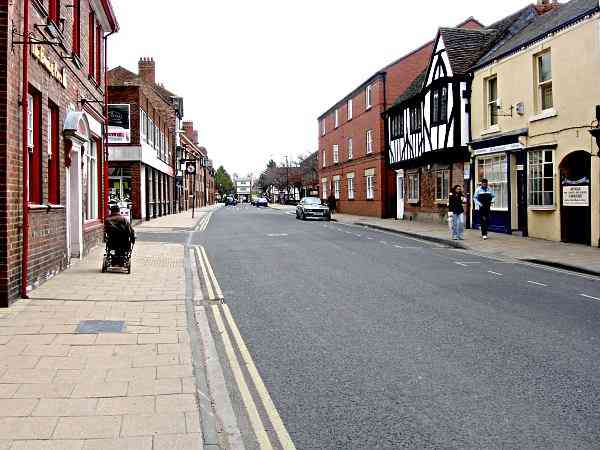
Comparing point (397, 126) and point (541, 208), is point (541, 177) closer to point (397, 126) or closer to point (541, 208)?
point (541, 208)

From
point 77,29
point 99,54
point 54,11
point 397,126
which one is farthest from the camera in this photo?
point 397,126

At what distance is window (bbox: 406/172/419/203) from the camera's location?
30859 millimetres

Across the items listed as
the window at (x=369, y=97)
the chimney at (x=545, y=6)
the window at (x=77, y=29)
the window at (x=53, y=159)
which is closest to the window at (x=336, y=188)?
the window at (x=369, y=97)

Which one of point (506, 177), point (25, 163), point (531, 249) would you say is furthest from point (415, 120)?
point (25, 163)

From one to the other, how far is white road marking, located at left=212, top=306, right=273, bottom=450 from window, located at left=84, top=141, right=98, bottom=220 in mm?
9507

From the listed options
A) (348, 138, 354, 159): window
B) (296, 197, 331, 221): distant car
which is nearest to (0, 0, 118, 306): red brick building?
(296, 197, 331, 221): distant car

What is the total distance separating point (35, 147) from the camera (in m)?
10.4

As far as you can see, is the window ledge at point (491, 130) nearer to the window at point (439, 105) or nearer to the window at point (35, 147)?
the window at point (439, 105)

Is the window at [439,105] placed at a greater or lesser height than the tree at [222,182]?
lesser

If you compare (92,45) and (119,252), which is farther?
(92,45)

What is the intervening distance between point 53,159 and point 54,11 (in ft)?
8.85

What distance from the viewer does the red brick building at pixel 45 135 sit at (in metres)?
8.28

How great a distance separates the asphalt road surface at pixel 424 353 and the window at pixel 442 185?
553 inches

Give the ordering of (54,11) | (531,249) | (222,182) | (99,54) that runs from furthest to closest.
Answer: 1. (222,182)
2. (99,54)
3. (531,249)
4. (54,11)
